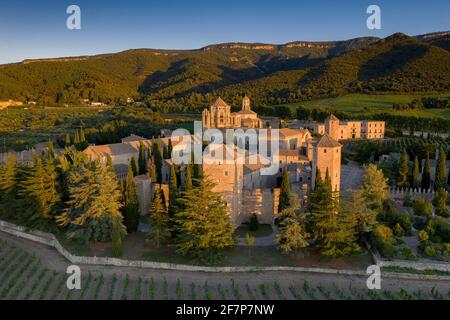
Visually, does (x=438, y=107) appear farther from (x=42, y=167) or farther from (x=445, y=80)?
(x=42, y=167)

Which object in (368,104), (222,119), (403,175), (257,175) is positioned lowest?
(403,175)

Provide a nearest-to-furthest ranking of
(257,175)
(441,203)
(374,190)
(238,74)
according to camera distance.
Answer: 1. (374,190)
2. (441,203)
3. (257,175)
4. (238,74)

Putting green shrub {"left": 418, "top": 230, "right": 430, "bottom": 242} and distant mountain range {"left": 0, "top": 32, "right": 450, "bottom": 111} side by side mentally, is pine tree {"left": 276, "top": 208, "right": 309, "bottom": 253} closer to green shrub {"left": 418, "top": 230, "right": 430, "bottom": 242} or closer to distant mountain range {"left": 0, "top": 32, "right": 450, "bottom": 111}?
green shrub {"left": 418, "top": 230, "right": 430, "bottom": 242}

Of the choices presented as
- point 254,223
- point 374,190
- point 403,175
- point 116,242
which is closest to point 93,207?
point 116,242

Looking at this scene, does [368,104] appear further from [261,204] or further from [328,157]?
[261,204]

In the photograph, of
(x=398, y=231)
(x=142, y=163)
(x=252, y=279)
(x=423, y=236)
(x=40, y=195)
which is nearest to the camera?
(x=252, y=279)

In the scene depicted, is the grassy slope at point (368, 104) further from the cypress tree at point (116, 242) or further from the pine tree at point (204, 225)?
the cypress tree at point (116, 242)

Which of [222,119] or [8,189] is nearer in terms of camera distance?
[8,189]
